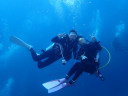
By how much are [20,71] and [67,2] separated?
9.81m

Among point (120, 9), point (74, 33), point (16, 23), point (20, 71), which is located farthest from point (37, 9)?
point (74, 33)

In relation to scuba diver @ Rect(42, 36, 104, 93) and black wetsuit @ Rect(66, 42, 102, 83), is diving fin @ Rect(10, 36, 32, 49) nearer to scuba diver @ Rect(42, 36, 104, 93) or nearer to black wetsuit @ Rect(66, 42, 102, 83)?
scuba diver @ Rect(42, 36, 104, 93)

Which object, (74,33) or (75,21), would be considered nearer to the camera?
(74,33)

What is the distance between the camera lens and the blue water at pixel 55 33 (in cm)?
2630

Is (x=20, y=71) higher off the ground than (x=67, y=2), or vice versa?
(x=67, y=2)

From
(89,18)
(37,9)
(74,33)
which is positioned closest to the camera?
(74,33)

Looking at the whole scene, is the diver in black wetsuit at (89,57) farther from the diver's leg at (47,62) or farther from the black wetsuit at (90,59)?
the diver's leg at (47,62)

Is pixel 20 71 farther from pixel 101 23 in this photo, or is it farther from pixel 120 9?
pixel 120 9

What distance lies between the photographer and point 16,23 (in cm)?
2888

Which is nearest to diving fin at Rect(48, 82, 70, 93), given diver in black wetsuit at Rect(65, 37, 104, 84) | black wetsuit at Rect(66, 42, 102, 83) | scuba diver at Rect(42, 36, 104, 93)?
scuba diver at Rect(42, 36, 104, 93)

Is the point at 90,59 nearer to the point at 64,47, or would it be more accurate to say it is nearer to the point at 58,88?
the point at 64,47

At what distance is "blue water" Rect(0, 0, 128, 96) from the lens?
86.3 ft

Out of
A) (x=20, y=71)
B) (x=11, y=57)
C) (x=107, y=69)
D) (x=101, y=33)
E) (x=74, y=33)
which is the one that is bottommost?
(x=74, y=33)

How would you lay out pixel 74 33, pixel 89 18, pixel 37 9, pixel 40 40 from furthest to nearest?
pixel 37 9
pixel 89 18
pixel 40 40
pixel 74 33
